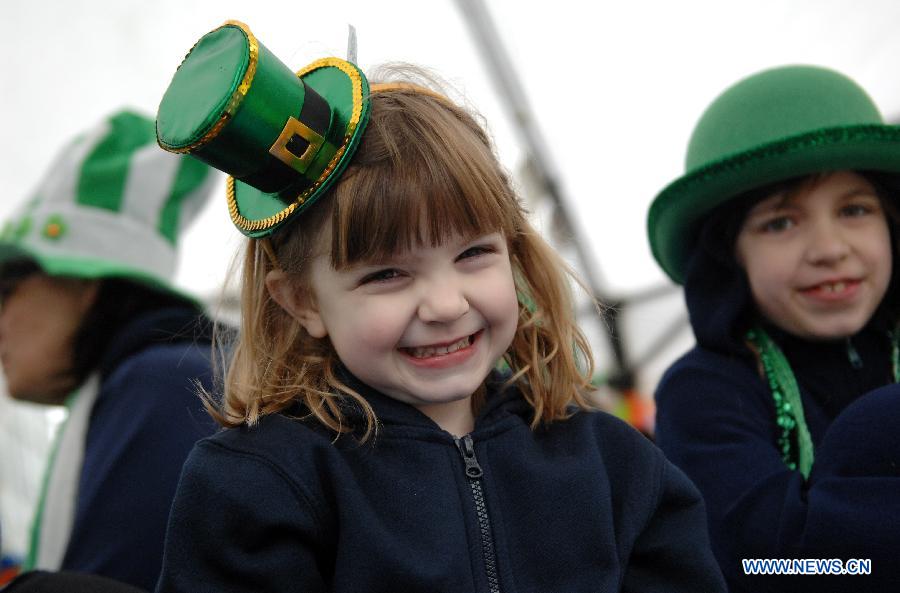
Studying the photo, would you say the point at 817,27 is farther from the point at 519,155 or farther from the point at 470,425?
the point at 519,155

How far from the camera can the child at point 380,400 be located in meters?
0.94

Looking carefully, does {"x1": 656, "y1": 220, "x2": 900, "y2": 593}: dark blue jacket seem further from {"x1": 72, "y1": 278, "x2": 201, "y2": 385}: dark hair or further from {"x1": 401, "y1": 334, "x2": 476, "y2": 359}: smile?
{"x1": 72, "y1": 278, "x2": 201, "y2": 385}: dark hair

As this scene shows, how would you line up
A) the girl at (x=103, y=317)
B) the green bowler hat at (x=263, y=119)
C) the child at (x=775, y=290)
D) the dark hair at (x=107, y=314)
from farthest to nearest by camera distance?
the dark hair at (x=107, y=314)
the girl at (x=103, y=317)
the child at (x=775, y=290)
the green bowler hat at (x=263, y=119)

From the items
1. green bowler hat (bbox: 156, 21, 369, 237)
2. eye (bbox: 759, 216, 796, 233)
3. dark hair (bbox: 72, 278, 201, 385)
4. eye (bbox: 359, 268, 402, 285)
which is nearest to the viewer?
green bowler hat (bbox: 156, 21, 369, 237)

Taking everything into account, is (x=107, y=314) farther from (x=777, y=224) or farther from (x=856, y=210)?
(x=856, y=210)

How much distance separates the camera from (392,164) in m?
1.01

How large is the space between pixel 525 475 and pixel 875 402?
1.58 feet

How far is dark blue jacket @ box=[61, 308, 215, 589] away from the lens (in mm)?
1394

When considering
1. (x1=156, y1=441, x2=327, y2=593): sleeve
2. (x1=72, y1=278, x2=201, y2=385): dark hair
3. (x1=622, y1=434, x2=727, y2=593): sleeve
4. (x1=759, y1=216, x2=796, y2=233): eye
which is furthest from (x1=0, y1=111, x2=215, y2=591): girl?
(x1=759, y1=216, x2=796, y2=233): eye

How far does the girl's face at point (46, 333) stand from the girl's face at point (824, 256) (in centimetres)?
140

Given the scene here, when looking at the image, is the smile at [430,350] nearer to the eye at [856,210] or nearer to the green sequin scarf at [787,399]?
the green sequin scarf at [787,399]

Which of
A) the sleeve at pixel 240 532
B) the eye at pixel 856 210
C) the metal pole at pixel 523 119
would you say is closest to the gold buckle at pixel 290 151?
the sleeve at pixel 240 532

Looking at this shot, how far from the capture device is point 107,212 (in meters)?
1.84

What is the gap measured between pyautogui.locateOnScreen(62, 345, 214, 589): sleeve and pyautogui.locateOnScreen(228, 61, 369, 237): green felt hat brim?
54 centimetres
